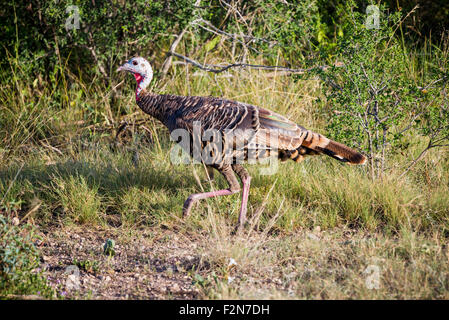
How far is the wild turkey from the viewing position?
14.6 feet

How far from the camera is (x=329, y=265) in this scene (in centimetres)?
372

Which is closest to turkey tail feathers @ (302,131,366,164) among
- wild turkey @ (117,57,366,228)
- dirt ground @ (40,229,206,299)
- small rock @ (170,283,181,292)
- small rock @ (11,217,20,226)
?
wild turkey @ (117,57,366,228)

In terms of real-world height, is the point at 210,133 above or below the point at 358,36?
below

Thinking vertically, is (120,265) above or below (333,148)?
below

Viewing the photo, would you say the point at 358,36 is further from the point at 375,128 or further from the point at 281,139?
the point at 281,139

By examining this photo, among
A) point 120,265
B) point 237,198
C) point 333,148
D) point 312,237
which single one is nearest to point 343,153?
point 333,148

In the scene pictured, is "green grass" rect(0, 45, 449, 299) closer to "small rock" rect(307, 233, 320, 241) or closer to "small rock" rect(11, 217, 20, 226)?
"small rock" rect(307, 233, 320, 241)

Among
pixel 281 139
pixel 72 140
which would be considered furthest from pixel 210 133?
pixel 72 140

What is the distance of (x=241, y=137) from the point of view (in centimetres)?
444

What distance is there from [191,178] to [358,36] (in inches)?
81.9

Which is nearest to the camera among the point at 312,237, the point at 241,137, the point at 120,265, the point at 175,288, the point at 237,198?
the point at 175,288

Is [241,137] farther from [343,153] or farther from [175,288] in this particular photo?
[175,288]

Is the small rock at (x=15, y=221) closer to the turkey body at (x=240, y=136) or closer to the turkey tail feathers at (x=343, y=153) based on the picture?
the turkey body at (x=240, y=136)

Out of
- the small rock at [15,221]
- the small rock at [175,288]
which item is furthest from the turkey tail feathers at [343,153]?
the small rock at [15,221]
